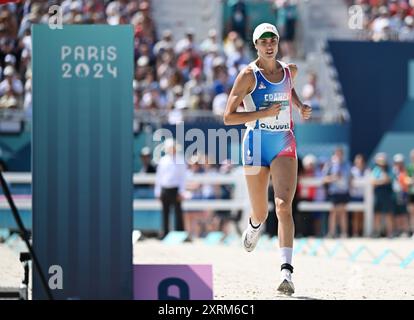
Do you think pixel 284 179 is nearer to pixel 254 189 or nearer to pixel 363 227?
pixel 254 189

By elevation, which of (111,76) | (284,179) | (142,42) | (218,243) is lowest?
(218,243)

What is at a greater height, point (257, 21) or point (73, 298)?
point (257, 21)

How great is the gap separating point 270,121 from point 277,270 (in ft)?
8.14

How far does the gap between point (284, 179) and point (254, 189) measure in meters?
0.37

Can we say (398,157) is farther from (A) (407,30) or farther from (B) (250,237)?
(B) (250,237)

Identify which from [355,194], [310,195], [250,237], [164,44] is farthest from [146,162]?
[250,237]

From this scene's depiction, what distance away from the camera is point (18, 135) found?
1858cm

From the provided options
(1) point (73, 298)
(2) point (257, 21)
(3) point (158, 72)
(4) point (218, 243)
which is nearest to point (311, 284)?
(1) point (73, 298)

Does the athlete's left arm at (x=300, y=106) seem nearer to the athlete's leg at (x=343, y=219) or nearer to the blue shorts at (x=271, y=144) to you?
the blue shorts at (x=271, y=144)

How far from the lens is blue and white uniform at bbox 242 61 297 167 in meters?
8.63

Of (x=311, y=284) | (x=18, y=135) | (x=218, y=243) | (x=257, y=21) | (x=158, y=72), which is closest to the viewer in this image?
(x=311, y=284)

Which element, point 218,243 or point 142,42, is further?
point 142,42

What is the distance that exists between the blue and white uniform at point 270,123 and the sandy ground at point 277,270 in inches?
42.7

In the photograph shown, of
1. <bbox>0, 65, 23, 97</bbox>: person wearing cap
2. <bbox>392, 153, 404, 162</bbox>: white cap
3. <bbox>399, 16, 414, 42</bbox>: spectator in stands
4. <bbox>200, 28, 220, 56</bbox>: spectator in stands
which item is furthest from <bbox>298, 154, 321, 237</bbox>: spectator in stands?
<bbox>0, 65, 23, 97</bbox>: person wearing cap
